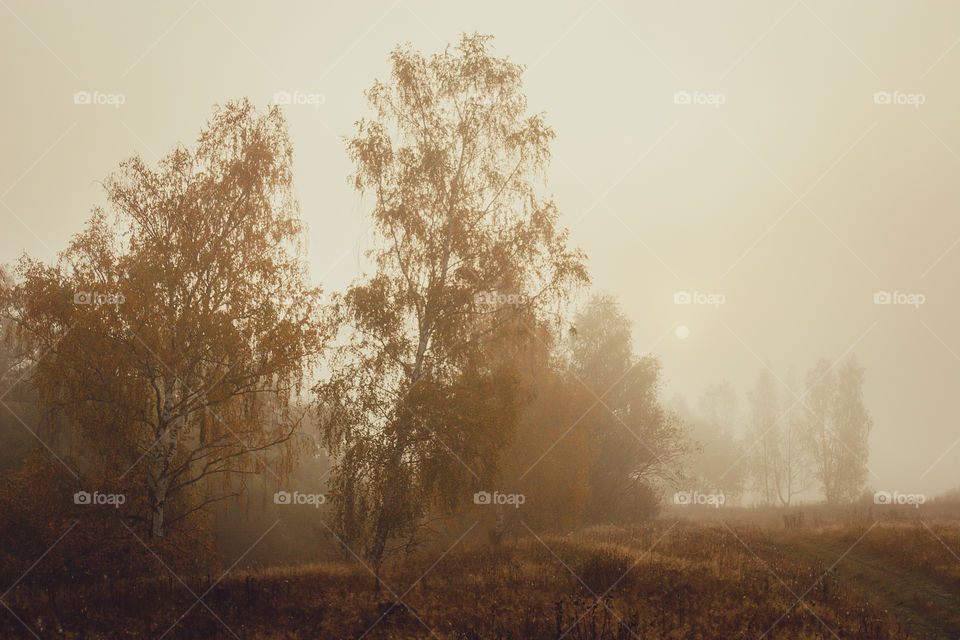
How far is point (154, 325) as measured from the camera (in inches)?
507

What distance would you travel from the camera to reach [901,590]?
12734 mm

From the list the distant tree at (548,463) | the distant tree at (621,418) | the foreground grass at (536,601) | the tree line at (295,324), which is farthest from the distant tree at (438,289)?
the distant tree at (621,418)

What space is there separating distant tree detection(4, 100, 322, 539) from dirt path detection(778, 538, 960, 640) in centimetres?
1455

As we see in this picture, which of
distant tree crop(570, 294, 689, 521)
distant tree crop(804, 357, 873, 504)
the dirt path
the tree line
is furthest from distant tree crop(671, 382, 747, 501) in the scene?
the tree line

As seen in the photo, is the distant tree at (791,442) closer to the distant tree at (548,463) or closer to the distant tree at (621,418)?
the distant tree at (621,418)

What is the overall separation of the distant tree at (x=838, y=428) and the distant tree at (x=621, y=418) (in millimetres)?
34969

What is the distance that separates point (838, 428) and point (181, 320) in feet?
208

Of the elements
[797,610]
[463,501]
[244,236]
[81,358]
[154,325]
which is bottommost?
[797,610]

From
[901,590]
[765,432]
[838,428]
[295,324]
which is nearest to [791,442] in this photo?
[765,432]

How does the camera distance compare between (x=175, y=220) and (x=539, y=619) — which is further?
(x=175, y=220)

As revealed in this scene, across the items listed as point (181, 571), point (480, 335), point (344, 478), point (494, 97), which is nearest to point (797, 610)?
point (480, 335)

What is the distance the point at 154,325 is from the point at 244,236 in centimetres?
369

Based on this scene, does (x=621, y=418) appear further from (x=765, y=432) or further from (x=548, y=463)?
(x=765, y=432)

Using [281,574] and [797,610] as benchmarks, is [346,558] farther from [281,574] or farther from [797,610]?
[797,610]
